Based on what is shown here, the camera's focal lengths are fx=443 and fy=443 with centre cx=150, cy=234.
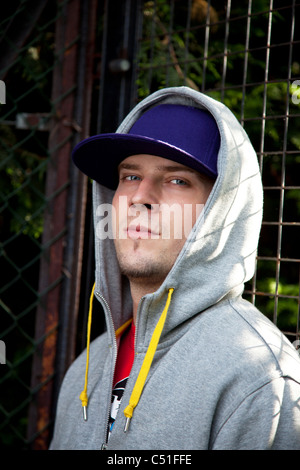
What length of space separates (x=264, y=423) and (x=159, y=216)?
0.56m

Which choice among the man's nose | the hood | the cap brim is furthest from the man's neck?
the cap brim

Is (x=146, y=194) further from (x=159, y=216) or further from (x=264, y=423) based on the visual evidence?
(x=264, y=423)

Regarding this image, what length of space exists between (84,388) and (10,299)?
1.06m

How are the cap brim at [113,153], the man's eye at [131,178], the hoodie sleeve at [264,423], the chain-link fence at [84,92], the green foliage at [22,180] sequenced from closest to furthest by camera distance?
the hoodie sleeve at [264,423]
the cap brim at [113,153]
the man's eye at [131,178]
the chain-link fence at [84,92]
the green foliage at [22,180]

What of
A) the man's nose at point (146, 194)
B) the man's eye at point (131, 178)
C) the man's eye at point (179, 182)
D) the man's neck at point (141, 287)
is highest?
the man's eye at point (131, 178)

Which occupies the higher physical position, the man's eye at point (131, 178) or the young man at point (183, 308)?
the man's eye at point (131, 178)

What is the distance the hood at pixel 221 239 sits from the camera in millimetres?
1097

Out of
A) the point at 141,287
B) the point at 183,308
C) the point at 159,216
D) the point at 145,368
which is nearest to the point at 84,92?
the point at 159,216

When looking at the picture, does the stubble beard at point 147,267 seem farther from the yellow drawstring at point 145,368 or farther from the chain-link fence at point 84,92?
the chain-link fence at point 84,92

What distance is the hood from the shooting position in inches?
43.2

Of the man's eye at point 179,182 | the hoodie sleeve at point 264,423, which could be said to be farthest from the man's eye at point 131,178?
the hoodie sleeve at point 264,423

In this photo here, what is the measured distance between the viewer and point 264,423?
906 mm
